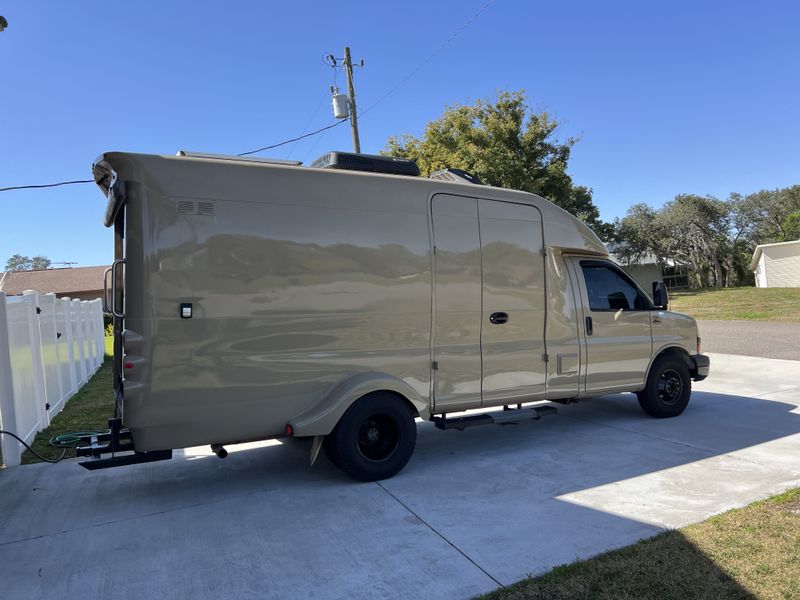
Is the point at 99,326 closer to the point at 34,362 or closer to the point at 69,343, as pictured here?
the point at 69,343

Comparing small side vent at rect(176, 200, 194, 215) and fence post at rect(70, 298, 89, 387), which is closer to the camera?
small side vent at rect(176, 200, 194, 215)

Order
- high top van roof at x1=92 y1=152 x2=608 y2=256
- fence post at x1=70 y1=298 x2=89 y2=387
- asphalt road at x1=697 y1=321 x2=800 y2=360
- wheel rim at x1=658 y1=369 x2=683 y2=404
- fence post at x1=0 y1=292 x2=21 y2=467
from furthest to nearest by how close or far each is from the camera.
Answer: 1. asphalt road at x1=697 y1=321 x2=800 y2=360
2. fence post at x1=70 y1=298 x2=89 y2=387
3. wheel rim at x1=658 y1=369 x2=683 y2=404
4. fence post at x1=0 y1=292 x2=21 y2=467
5. high top van roof at x1=92 y1=152 x2=608 y2=256

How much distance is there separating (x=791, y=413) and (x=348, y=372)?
5.98 m

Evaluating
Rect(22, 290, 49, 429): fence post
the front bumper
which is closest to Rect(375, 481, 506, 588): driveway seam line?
the front bumper

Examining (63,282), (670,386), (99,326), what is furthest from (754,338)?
(63,282)

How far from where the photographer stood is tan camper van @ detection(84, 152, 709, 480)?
166 inches

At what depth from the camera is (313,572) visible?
11.2 feet

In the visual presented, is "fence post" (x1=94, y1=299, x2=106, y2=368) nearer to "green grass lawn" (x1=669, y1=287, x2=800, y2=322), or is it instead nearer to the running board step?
the running board step

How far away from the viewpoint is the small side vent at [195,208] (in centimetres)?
427

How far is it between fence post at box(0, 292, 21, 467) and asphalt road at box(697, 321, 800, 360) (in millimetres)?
13338

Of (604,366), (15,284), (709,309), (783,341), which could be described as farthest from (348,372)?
(15,284)

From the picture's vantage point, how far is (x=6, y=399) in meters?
5.80

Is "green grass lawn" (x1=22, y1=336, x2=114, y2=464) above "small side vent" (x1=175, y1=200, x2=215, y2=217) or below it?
below

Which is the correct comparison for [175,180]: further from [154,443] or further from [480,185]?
[480,185]
